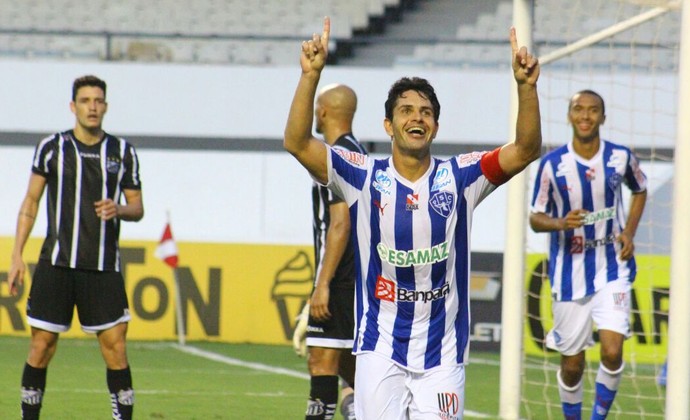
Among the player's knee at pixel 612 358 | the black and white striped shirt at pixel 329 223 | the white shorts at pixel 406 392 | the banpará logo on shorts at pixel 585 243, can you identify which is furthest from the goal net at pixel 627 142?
the white shorts at pixel 406 392

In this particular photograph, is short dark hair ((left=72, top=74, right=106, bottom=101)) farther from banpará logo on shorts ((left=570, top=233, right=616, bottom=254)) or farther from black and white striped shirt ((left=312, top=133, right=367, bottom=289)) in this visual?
banpará logo on shorts ((left=570, top=233, right=616, bottom=254))

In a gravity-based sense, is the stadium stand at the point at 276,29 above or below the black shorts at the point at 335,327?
above

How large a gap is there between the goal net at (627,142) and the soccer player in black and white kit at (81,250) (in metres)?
2.99

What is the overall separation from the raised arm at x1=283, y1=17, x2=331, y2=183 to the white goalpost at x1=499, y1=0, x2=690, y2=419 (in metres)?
2.16

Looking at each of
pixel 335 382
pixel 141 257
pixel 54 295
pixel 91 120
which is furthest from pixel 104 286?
pixel 141 257

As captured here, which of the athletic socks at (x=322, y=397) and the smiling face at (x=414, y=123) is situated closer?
the smiling face at (x=414, y=123)

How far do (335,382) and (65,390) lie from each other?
353cm

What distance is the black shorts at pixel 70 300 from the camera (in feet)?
21.5

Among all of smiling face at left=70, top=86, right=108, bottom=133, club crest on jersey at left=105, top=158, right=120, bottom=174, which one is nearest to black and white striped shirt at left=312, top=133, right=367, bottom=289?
club crest on jersey at left=105, top=158, right=120, bottom=174

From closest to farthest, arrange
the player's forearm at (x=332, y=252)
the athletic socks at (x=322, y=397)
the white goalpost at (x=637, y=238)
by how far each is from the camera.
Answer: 1. the white goalpost at (x=637, y=238)
2. the player's forearm at (x=332, y=252)
3. the athletic socks at (x=322, y=397)

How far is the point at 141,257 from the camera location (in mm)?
13383

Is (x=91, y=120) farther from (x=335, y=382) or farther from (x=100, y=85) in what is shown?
(x=335, y=382)

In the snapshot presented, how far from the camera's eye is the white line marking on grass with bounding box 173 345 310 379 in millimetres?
10817

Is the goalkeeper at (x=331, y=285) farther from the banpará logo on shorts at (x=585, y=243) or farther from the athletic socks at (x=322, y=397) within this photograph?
the banpará logo on shorts at (x=585, y=243)
